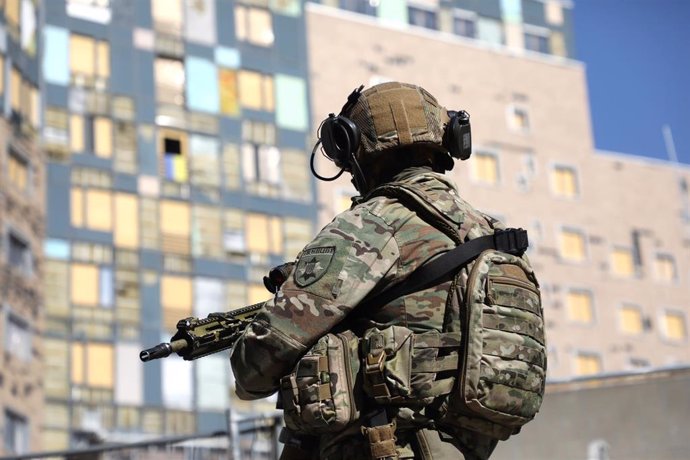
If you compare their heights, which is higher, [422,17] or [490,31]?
[490,31]

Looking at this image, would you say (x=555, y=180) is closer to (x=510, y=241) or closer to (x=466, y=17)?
(x=466, y=17)

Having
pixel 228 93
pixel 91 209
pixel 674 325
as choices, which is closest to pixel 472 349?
pixel 91 209

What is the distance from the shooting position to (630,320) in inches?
2867

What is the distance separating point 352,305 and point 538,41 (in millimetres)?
68790

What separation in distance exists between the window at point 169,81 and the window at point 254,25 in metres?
3.42

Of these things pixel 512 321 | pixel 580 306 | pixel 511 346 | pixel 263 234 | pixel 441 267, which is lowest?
pixel 511 346

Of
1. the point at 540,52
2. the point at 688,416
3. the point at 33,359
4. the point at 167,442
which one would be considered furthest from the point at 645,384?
the point at 540,52

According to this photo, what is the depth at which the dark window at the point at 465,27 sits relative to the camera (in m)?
70.9

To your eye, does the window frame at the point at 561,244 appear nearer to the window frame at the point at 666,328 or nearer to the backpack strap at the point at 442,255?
the window frame at the point at 666,328

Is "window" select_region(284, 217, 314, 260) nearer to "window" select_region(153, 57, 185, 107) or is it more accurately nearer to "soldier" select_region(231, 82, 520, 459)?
"window" select_region(153, 57, 185, 107)

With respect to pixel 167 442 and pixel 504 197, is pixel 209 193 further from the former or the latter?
pixel 167 442

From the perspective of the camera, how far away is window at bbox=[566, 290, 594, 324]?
230ft

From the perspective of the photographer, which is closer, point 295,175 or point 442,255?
point 442,255

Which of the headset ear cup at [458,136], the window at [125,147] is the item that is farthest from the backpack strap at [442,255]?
the window at [125,147]
